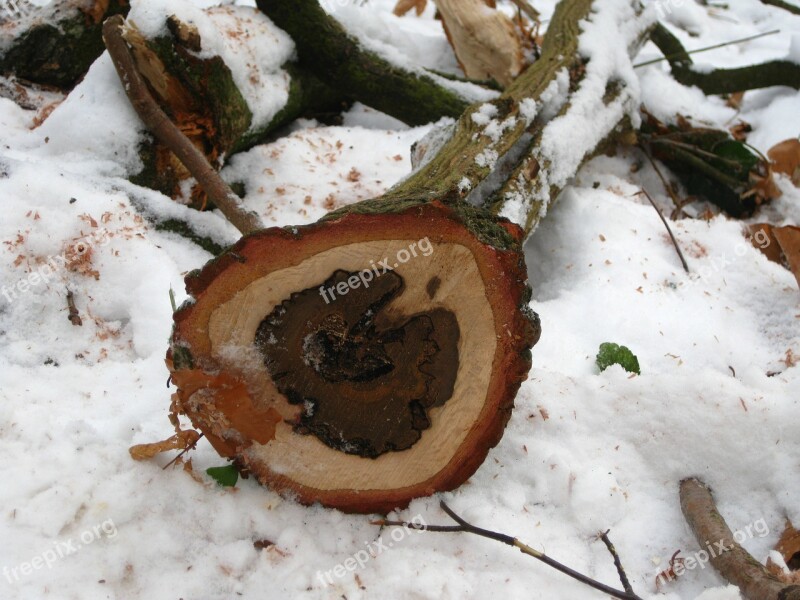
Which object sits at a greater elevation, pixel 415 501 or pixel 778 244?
pixel 778 244

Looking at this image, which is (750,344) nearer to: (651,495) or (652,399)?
(652,399)

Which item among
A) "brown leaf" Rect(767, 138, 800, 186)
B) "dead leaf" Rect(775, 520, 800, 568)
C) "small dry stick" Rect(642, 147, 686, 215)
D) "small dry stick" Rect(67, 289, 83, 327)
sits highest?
"brown leaf" Rect(767, 138, 800, 186)

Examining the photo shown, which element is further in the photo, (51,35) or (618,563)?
(51,35)

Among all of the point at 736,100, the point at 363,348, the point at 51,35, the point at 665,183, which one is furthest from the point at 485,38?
the point at 363,348

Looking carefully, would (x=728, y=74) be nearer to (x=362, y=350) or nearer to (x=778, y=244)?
(x=778, y=244)

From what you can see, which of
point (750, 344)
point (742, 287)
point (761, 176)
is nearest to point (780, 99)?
point (761, 176)

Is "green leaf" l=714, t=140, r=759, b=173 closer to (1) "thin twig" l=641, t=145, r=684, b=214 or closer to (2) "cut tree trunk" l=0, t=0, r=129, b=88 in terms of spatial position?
(1) "thin twig" l=641, t=145, r=684, b=214

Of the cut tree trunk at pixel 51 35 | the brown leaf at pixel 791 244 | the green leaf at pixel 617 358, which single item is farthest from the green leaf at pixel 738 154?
the cut tree trunk at pixel 51 35

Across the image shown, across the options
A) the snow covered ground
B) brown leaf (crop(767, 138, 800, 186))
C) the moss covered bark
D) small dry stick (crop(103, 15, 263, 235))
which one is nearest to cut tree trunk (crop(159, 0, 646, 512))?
the snow covered ground
